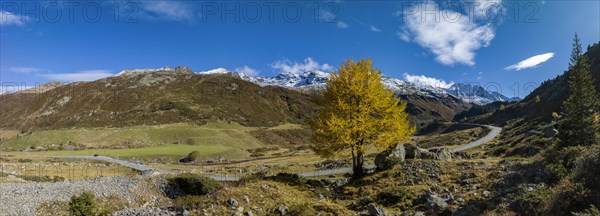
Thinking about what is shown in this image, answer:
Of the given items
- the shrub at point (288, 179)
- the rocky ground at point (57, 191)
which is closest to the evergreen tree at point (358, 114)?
the shrub at point (288, 179)

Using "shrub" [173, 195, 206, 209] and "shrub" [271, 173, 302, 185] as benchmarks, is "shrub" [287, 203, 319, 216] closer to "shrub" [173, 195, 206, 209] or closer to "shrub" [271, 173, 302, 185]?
"shrub" [173, 195, 206, 209]

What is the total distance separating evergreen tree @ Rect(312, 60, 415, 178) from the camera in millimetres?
23812

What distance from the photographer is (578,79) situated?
35.1 metres

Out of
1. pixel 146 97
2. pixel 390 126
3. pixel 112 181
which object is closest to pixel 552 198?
pixel 390 126

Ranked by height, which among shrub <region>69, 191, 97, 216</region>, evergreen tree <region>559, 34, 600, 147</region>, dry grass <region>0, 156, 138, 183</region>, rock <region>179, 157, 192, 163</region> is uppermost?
evergreen tree <region>559, 34, 600, 147</region>

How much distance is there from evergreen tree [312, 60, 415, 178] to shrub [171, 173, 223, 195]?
13.6m

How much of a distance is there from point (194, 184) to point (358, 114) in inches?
719

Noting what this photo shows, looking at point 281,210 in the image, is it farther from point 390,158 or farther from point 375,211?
point 390,158

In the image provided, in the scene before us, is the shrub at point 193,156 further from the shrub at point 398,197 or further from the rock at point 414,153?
the shrub at point 398,197

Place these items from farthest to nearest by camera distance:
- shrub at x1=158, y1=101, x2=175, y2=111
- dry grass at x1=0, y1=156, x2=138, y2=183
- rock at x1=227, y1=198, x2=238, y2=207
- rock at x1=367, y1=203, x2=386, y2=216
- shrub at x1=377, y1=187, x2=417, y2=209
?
shrub at x1=158, y1=101, x2=175, y2=111 → dry grass at x1=0, y1=156, x2=138, y2=183 → shrub at x1=377, y1=187, x2=417, y2=209 → rock at x1=227, y1=198, x2=238, y2=207 → rock at x1=367, y1=203, x2=386, y2=216

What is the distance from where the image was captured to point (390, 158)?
2600 centimetres

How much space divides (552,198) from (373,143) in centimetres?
1289

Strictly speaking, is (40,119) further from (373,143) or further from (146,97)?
(373,143)

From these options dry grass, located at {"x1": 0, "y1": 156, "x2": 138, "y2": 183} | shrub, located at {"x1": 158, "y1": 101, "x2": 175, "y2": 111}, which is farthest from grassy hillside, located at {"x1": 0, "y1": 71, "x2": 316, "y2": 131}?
dry grass, located at {"x1": 0, "y1": 156, "x2": 138, "y2": 183}
